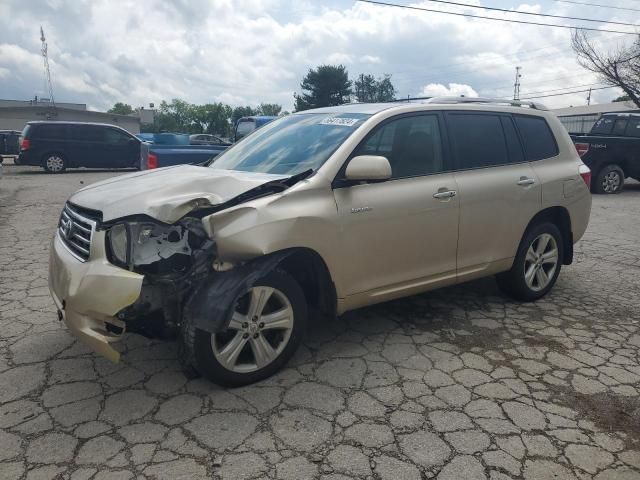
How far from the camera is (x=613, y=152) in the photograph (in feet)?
39.3

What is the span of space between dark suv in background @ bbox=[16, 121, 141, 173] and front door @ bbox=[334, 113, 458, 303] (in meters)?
15.6

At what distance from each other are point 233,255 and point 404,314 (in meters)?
1.92


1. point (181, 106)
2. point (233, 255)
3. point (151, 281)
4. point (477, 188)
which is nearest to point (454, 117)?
point (477, 188)

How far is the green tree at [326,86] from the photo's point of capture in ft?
208

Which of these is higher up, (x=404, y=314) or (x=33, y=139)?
(x=33, y=139)

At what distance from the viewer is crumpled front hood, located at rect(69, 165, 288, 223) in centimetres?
276

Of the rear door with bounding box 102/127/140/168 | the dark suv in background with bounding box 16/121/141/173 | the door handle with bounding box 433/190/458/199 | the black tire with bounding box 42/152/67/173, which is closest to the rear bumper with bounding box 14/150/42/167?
the dark suv in background with bounding box 16/121/141/173

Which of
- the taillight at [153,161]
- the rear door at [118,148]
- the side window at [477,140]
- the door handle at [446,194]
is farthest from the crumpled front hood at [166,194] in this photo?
the rear door at [118,148]

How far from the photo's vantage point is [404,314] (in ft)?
13.8

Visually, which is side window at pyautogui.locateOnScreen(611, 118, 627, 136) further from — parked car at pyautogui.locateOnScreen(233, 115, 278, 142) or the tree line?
the tree line

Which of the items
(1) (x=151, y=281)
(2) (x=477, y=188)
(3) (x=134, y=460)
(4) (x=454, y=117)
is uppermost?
(4) (x=454, y=117)

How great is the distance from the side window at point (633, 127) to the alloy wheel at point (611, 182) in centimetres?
100

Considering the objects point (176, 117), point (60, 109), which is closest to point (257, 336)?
point (60, 109)

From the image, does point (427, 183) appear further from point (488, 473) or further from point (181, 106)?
point (181, 106)
